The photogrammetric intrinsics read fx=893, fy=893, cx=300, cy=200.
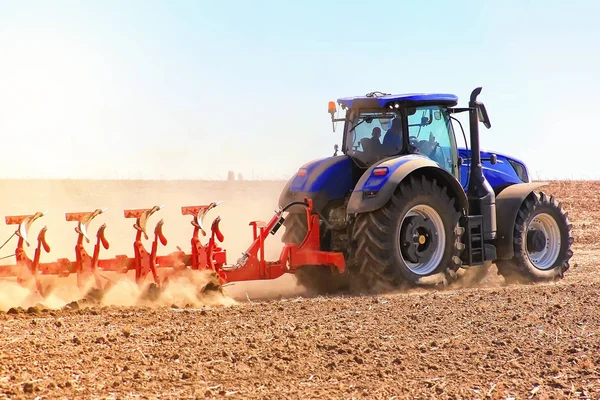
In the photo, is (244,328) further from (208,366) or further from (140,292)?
(140,292)

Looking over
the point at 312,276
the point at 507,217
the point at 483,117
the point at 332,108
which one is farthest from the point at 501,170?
the point at 312,276

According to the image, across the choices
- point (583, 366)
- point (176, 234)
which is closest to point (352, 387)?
point (583, 366)

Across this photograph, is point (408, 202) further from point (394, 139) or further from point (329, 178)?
point (329, 178)

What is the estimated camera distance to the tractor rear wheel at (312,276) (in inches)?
385

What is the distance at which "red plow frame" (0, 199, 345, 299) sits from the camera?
8.03m

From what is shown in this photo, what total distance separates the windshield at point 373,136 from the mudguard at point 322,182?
19 centimetres

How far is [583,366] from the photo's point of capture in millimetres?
5656

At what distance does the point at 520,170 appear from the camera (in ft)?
36.9

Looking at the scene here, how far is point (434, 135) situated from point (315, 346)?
14.2ft

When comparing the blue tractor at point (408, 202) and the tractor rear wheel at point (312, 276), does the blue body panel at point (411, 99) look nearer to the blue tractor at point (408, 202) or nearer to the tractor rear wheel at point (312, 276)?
the blue tractor at point (408, 202)

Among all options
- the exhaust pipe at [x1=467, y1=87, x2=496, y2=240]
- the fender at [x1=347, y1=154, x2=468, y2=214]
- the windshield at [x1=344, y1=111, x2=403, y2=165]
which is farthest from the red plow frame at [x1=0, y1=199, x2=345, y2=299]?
the exhaust pipe at [x1=467, y1=87, x2=496, y2=240]

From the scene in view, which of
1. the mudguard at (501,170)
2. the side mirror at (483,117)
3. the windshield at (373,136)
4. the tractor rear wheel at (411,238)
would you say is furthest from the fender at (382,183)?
the mudguard at (501,170)

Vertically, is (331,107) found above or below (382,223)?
above

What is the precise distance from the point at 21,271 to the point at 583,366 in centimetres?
487
